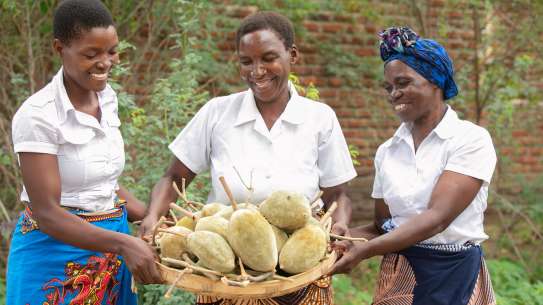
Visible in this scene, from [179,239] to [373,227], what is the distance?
1099 mm

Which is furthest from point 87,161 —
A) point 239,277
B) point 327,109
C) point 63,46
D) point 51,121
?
point 327,109

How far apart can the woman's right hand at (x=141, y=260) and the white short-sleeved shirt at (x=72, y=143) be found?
1.10ft

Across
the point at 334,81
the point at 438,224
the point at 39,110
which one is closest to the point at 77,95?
the point at 39,110

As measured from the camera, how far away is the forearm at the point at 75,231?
2.84 metres

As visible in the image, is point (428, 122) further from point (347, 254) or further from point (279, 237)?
point (279, 237)

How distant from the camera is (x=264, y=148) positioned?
3164mm

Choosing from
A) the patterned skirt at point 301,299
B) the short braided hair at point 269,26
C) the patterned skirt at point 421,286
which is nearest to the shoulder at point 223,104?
the short braided hair at point 269,26

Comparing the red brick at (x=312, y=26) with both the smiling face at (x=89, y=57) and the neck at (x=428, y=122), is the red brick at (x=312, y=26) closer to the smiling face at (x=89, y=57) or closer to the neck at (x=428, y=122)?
the neck at (x=428, y=122)

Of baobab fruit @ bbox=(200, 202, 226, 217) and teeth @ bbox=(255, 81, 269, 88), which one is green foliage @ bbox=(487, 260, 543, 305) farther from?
baobab fruit @ bbox=(200, 202, 226, 217)

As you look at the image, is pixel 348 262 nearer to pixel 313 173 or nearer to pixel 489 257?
pixel 313 173

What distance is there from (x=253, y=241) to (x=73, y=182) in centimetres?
84

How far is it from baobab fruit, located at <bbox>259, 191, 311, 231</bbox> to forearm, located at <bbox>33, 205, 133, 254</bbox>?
57 cm

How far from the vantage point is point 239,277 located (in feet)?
8.31

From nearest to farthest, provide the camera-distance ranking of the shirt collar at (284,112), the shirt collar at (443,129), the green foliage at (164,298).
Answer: the shirt collar at (443,129) < the shirt collar at (284,112) < the green foliage at (164,298)
